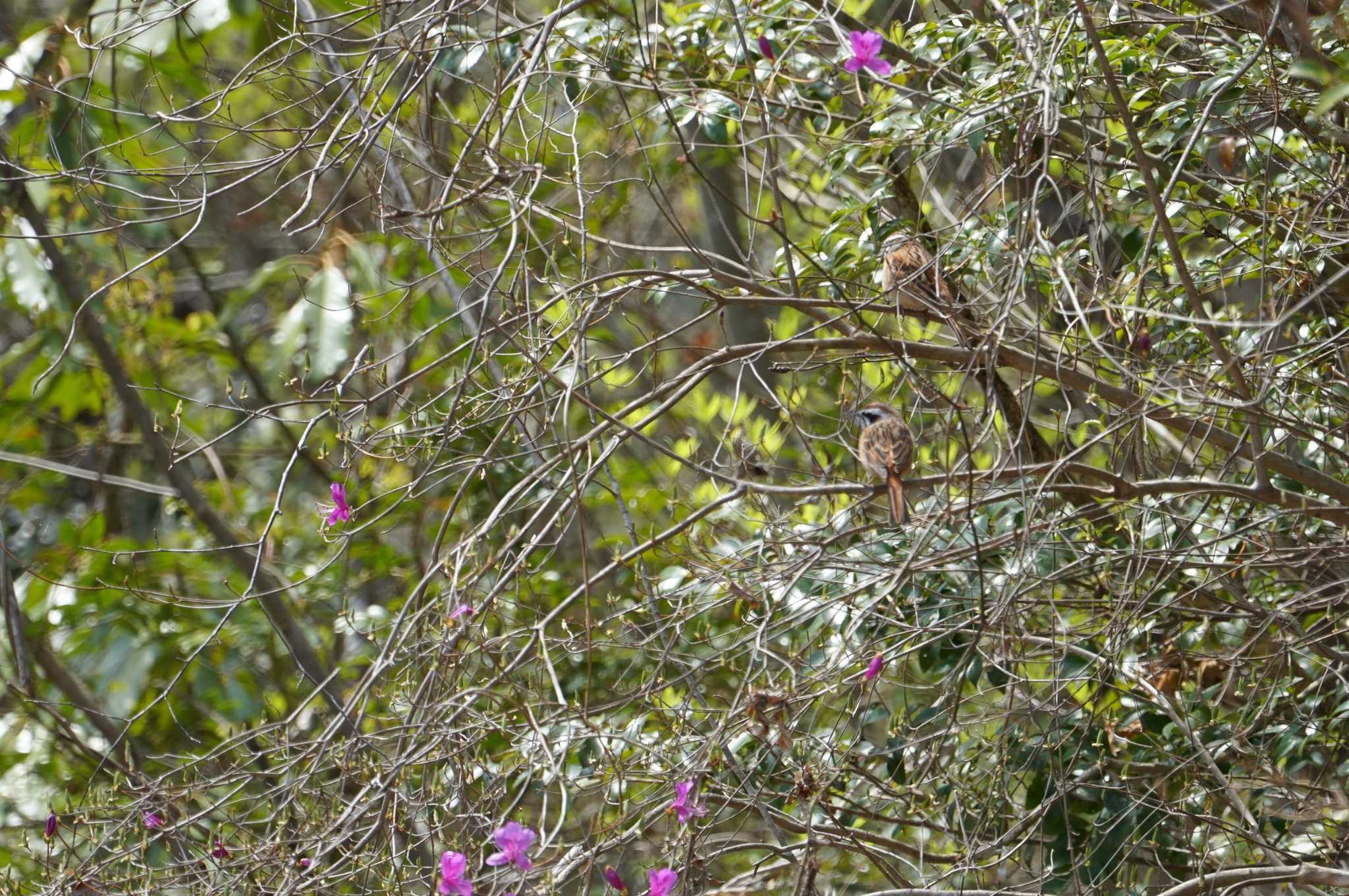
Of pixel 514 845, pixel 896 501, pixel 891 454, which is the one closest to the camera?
pixel 514 845

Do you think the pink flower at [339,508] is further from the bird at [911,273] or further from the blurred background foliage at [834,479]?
the bird at [911,273]

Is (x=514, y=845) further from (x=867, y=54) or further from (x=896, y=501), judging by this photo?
(x=867, y=54)

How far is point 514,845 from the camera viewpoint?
263cm

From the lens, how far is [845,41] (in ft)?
11.2

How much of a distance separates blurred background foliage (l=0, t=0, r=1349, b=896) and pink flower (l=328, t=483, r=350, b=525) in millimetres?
108

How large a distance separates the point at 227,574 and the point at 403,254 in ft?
5.66

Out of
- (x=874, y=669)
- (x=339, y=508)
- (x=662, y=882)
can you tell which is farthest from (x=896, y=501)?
(x=339, y=508)

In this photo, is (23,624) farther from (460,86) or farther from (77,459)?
(460,86)

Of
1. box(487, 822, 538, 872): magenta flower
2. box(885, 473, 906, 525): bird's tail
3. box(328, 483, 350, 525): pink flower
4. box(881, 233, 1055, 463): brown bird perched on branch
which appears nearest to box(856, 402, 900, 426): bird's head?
box(881, 233, 1055, 463): brown bird perched on branch

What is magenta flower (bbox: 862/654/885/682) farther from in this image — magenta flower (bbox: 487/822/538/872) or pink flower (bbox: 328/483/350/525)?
pink flower (bbox: 328/483/350/525)

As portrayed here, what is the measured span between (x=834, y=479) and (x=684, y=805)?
70.9 inches

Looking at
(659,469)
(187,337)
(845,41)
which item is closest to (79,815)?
(845,41)

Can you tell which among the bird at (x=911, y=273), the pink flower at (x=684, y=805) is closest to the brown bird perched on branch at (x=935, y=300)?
the bird at (x=911, y=273)

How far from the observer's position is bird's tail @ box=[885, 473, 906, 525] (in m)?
3.60
